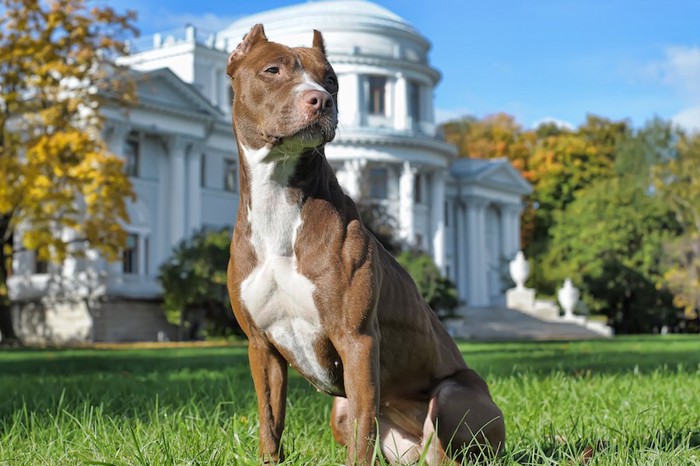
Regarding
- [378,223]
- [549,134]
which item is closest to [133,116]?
[378,223]

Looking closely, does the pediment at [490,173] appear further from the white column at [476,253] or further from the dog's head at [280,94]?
the dog's head at [280,94]

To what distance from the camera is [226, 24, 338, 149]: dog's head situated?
9.79ft

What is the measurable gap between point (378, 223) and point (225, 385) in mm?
24323

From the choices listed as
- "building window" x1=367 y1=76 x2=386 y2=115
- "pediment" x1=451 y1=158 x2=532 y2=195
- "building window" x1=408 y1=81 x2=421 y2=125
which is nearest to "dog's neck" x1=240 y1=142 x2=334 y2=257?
"building window" x1=367 y1=76 x2=386 y2=115

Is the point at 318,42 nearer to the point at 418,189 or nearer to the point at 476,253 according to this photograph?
the point at 418,189

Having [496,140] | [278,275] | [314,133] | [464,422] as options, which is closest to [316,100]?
[314,133]

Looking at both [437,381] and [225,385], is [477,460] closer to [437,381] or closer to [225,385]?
[437,381]

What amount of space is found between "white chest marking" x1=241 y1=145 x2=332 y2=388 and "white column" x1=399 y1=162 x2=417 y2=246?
44.0 metres

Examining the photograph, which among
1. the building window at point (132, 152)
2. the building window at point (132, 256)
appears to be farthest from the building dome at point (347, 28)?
the building window at point (132, 256)

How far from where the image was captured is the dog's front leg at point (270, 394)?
11.0 feet

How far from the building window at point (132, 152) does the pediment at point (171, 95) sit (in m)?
1.63

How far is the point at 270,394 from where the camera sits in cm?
338

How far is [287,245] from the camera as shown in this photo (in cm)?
314

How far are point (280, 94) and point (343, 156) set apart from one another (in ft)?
142
